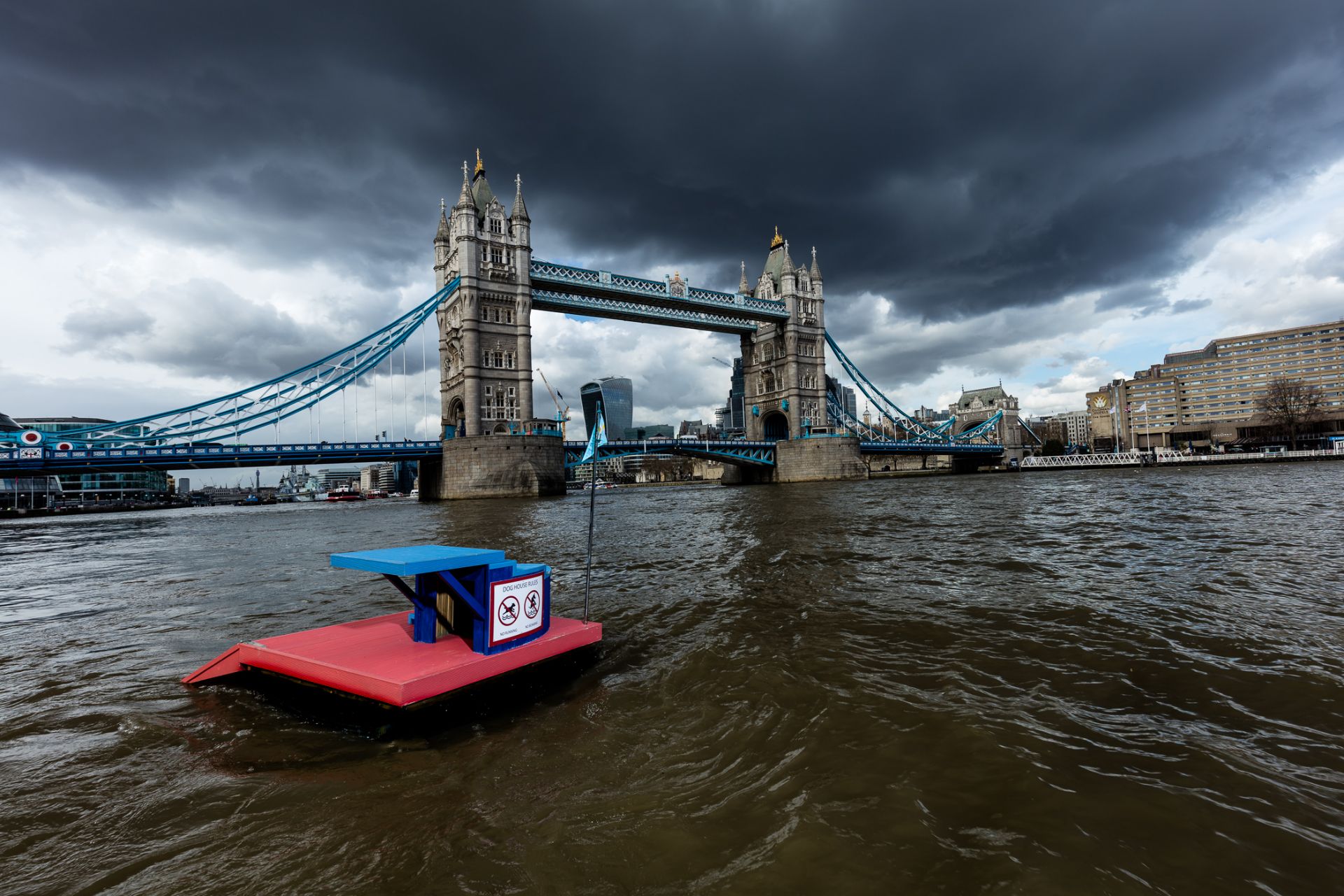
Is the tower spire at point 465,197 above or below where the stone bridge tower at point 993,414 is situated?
above

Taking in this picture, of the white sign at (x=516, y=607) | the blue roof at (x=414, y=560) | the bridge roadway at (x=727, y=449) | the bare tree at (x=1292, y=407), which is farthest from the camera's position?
the bare tree at (x=1292, y=407)

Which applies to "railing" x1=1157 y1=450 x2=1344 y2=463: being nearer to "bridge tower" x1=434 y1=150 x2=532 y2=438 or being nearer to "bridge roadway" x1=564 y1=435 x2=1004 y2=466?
"bridge roadway" x1=564 y1=435 x2=1004 y2=466

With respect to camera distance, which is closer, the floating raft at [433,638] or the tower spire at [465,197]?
the floating raft at [433,638]

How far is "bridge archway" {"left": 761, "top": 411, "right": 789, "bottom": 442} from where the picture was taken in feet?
269

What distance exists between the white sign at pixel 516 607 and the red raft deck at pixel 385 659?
17 centimetres

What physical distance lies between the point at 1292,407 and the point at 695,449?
4170 inches

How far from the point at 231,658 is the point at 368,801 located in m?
3.35

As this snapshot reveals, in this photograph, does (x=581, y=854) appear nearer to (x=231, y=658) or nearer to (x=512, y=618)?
(x=512, y=618)

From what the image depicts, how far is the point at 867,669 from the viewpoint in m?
5.72

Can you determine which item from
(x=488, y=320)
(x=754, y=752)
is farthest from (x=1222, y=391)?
(x=754, y=752)

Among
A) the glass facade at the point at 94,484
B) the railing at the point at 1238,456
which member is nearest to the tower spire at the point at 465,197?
the glass facade at the point at 94,484

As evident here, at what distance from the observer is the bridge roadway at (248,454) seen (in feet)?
126

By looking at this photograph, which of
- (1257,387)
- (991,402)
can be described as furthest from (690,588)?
(1257,387)

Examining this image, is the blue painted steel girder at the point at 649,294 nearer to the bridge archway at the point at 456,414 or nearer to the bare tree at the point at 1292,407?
the bridge archway at the point at 456,414
